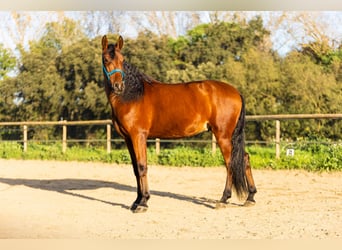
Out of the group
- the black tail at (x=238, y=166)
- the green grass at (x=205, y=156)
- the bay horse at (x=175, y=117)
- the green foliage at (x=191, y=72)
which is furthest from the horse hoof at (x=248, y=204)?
the green foliage at (x=191, y=72)

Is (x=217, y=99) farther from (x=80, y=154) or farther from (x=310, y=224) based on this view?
(x=80, y=154)

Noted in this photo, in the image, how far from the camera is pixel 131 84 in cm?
524

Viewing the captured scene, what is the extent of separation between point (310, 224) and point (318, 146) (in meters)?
5.72

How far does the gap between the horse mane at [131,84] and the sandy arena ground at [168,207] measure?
4.17ft

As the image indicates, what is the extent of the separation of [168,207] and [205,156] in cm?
472

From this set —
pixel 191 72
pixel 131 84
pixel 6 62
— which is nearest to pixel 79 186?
pixel 131 84

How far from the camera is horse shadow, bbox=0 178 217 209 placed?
6.08 metres

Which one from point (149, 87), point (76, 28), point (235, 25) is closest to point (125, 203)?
point (149, 87)

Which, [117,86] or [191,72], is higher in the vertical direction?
[191,72]

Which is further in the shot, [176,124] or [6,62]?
[6,62]

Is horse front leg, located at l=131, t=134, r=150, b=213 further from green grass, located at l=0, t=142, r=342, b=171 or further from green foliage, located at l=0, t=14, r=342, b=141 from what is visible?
green foliage, located at l=0, t=14, r=342, b=141

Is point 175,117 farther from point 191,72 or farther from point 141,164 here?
point 191,72

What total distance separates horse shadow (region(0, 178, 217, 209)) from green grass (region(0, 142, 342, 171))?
271cm

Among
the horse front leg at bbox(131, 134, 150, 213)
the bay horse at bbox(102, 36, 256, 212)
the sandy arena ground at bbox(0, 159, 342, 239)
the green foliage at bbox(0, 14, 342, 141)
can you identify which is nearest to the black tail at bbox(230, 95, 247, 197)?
the bay horse at bbox(102, 36, 256, 212)
